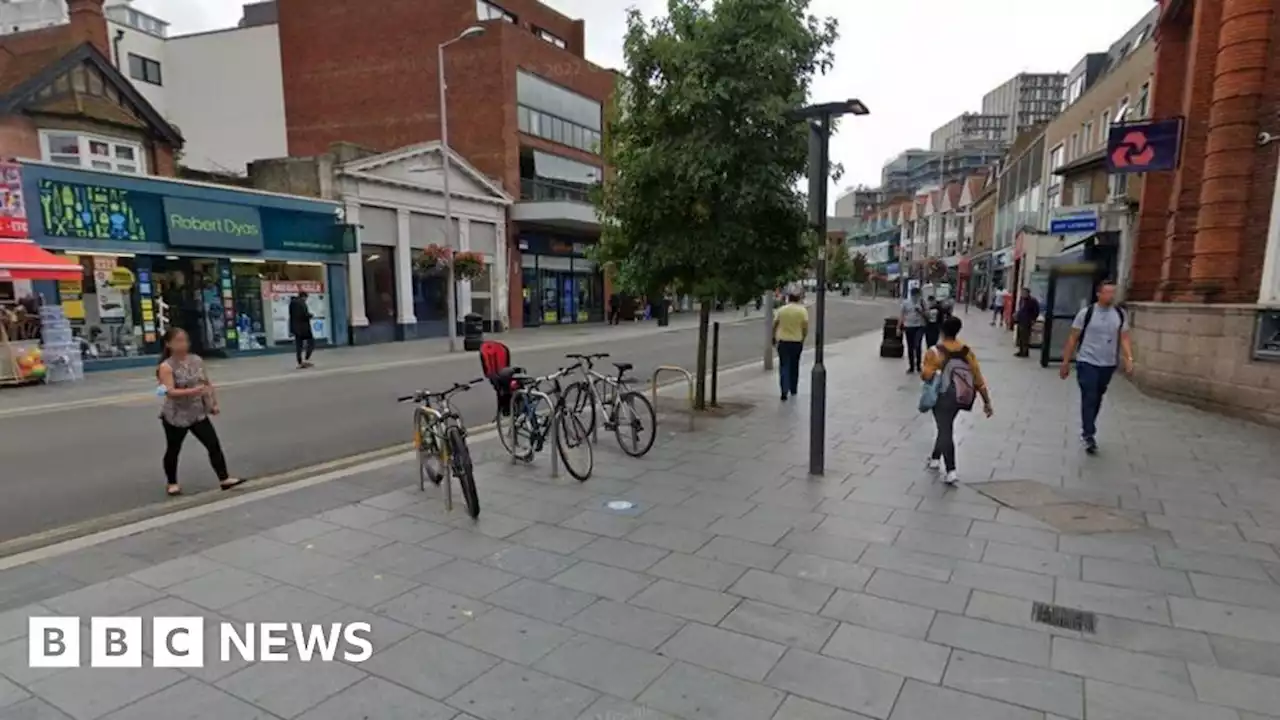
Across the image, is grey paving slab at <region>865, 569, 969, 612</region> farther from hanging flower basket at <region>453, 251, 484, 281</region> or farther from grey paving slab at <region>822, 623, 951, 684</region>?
hanging flower basket at <region>453, 251, 484, 281</region>

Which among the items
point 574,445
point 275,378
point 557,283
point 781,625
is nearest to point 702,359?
point 574,445

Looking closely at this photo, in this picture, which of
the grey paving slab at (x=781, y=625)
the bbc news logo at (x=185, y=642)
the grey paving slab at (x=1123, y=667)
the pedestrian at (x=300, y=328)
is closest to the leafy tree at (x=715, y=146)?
the grey paving slab at (x=781, y=625)

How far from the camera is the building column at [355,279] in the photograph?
21531 mm

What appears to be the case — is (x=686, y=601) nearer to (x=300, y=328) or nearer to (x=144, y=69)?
(x=300, y=328)

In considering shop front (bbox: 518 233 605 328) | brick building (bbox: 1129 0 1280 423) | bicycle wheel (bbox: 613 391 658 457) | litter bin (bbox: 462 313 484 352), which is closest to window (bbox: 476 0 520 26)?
shop front (bbox: 518 233 605 328)

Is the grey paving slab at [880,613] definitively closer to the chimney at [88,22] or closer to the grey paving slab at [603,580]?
the grey paving slab at [603,580]

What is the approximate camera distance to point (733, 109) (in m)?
8.24

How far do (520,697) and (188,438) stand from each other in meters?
7.39

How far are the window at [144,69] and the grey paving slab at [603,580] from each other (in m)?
41.4

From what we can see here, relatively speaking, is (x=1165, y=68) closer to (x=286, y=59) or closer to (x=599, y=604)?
(x=599, y=604)

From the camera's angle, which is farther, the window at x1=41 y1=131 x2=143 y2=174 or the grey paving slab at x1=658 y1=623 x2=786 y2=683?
the window at x1=41 y1=131 x2=143 y2=174

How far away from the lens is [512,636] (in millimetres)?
3451

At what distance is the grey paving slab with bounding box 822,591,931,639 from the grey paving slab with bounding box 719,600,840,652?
13 cm

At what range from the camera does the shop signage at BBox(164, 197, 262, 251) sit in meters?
16.9
